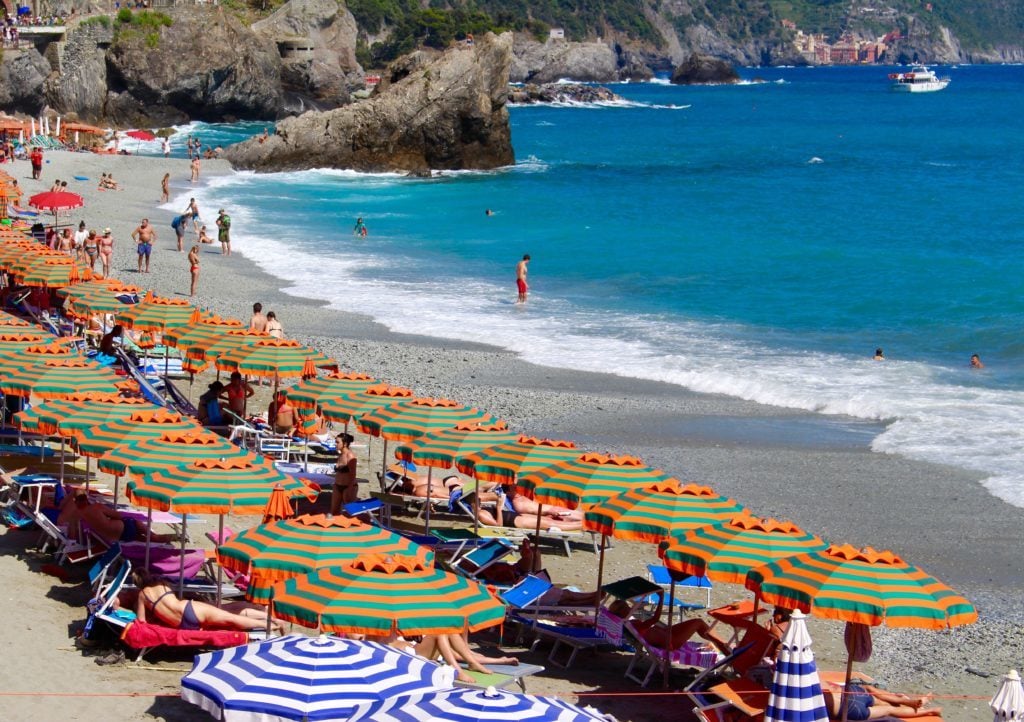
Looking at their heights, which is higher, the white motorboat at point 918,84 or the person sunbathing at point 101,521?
the white motorboat at point 918,84

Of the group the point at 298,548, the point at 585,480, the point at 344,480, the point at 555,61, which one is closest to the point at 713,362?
the point at 344,480

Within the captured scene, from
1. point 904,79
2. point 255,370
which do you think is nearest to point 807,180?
point 255,370

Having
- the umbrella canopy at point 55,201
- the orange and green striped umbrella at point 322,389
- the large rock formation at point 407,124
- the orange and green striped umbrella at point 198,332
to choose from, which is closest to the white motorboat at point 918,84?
the large rock formation at point 407,124

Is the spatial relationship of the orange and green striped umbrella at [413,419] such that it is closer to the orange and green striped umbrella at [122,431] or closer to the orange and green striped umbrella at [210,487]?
the orange and green striped umbrella at [122,431]

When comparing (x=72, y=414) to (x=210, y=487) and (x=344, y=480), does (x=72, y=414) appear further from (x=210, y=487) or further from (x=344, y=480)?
(x=210, y=487)

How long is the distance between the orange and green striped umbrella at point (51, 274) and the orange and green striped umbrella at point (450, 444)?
9.69m

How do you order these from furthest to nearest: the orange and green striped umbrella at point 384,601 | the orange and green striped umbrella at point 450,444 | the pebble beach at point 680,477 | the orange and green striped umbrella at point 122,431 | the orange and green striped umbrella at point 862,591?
1. the orange and green striped umbrella at point 450,444
2. the orange and green striped umbrella at point 122,431
3. the pebble beach at point 680,477
4. the orange and green striped umbrella at point 862,591
5. the orange and green striped umbrella at point 384,601

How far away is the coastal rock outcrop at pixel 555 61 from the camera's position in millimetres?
168375

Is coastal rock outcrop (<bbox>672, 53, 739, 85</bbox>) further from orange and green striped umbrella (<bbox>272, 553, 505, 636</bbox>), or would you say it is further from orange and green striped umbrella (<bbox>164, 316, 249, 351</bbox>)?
orange and green striped umbrella (<bbox>272, 553, 505, 636</bbox>)

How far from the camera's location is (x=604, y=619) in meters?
10.9

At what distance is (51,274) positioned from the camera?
821 inches

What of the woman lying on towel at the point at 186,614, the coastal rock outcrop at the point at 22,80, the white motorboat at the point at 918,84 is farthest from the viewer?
the white motorboat at the point at 918,84

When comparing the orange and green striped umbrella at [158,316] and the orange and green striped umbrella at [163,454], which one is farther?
the orange and green striped umbrella at [158,316]

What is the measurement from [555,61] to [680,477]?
159584 mm
